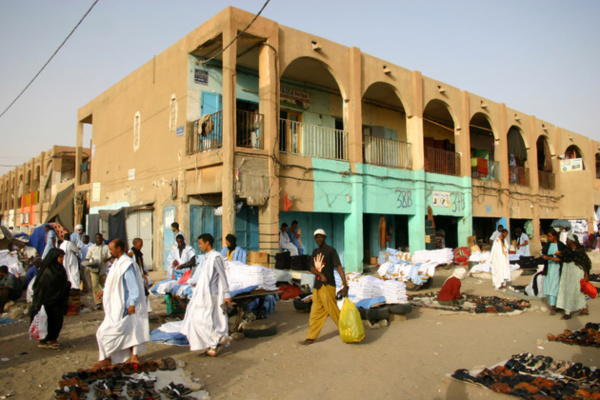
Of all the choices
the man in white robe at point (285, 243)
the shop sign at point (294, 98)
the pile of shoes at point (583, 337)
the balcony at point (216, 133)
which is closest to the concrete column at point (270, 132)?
the balcony at point (216, 133)

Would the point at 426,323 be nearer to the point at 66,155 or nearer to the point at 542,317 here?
the point at 542,317

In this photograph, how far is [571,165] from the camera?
87.7 feet

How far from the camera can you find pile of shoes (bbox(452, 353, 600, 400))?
4078 mm

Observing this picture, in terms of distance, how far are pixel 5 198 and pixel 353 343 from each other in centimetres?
4825

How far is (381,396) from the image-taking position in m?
4.42

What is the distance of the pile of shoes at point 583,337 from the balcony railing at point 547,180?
21128 millimetres

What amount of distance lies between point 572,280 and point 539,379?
4.55 metres

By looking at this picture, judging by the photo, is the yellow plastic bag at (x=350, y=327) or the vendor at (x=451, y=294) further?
the vendor at (x=451, y=294)

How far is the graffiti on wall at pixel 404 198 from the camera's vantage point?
1647cm

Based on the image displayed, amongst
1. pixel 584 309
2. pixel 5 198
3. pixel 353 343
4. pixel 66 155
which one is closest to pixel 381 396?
pixel 353 343

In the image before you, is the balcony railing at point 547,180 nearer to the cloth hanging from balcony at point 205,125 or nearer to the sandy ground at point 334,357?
the sandy ground at point 334,357

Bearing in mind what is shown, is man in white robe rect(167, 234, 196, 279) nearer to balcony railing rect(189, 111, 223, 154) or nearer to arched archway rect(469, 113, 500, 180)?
balcony railing rect(189, 111, 223, 154)

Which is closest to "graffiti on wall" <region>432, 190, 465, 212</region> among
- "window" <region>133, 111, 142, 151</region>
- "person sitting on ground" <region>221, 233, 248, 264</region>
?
"window" <region>133, 111, 142, 151</region>

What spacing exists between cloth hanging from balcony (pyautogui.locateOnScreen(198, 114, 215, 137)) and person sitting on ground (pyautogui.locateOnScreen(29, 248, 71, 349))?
6.70m
